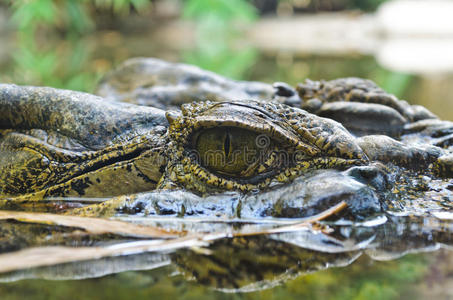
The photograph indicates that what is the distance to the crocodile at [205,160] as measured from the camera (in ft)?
6.16

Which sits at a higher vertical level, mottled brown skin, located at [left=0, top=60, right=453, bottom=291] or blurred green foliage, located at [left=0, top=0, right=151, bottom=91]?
blurred green foliage, located at [left=0, top=0, right=151, bottom=91]

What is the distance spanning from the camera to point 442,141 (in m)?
2.33

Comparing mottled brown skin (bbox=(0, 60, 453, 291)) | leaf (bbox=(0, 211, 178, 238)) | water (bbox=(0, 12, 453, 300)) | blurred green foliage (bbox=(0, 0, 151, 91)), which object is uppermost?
blurred green foliage (bbox=(0, 0, 151, 91))

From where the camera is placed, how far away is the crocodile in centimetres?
188

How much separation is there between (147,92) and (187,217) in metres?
1.78

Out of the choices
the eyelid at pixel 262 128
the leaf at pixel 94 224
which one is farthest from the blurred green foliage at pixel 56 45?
the eyelid at pixel 262 128

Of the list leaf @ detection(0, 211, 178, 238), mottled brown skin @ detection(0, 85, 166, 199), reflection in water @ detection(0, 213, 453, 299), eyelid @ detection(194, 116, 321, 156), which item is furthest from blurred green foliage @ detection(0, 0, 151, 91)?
reflection in water @ detection(0, 213, 453, 299)

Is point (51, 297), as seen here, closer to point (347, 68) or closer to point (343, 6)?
point (347, 68)

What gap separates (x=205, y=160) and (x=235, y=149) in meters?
0.13

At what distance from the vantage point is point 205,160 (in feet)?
6.44

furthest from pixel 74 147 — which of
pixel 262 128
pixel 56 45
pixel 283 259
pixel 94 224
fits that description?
pixel 56 45

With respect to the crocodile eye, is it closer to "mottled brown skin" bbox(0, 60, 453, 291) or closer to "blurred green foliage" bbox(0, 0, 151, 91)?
"mottled brown skin" bbox(0, 60, 453, 291)

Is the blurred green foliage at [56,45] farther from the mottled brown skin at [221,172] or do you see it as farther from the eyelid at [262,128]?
the eyelid at [262,128]

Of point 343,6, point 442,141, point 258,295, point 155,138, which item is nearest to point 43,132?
point 155,138
